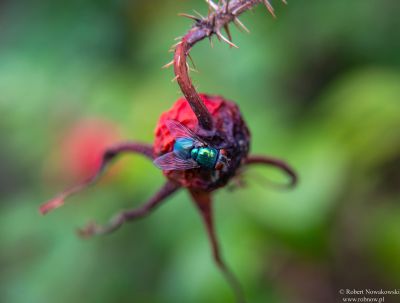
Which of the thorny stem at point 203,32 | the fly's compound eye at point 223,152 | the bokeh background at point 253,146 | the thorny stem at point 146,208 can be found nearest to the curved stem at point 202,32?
the thorny stem at point 203,32

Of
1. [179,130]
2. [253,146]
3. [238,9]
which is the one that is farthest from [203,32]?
[253,146]

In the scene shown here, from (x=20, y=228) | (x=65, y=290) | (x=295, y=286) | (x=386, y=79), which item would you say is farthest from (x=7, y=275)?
(x=386, y=79)

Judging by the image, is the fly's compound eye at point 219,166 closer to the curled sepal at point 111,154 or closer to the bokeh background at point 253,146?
the curled sepal at point 111,154

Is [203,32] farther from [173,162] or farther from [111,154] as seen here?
[111,154]

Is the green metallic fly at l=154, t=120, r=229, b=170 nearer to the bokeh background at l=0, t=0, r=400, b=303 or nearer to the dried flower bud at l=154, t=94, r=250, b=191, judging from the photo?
the dried flower bud at l=154, t=94, r=250, b=191

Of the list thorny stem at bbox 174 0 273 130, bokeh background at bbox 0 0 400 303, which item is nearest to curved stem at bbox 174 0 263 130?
thorny stem at bbox 174 0 273 130

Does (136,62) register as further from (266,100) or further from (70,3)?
(266,100)
